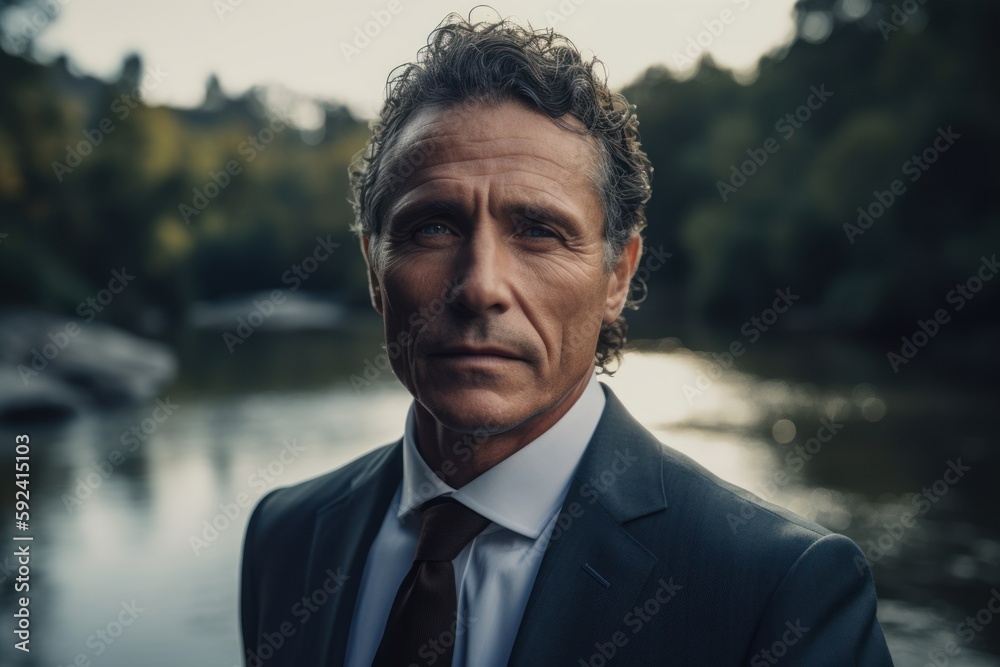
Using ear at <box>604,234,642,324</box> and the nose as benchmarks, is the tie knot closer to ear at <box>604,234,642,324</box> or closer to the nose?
the nose

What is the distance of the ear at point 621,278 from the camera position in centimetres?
232

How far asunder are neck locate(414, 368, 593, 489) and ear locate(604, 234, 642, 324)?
0.21m

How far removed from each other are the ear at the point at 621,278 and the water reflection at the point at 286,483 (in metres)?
5.71

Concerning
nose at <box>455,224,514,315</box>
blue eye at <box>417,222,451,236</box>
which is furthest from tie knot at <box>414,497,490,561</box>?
blue eye at <box>417,222,451,236</box>

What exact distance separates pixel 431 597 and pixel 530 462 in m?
0.36

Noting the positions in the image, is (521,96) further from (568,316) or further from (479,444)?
(479,444)

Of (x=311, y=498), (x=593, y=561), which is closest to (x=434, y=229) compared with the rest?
(x=593, y=561)

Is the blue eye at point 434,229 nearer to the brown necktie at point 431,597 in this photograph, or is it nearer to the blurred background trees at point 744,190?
the brown necktie at point 431,597

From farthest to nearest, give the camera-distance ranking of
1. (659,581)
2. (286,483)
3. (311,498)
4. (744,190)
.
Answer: (744,190) → (286,483) → (311,498) → (659,581)

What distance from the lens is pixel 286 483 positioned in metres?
11.7

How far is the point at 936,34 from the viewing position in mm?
26297

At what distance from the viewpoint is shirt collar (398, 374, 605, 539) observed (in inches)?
83.0

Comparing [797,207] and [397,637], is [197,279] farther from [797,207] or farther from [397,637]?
[397,637]

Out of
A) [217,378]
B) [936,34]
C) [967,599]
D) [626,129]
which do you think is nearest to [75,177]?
[217,378]
